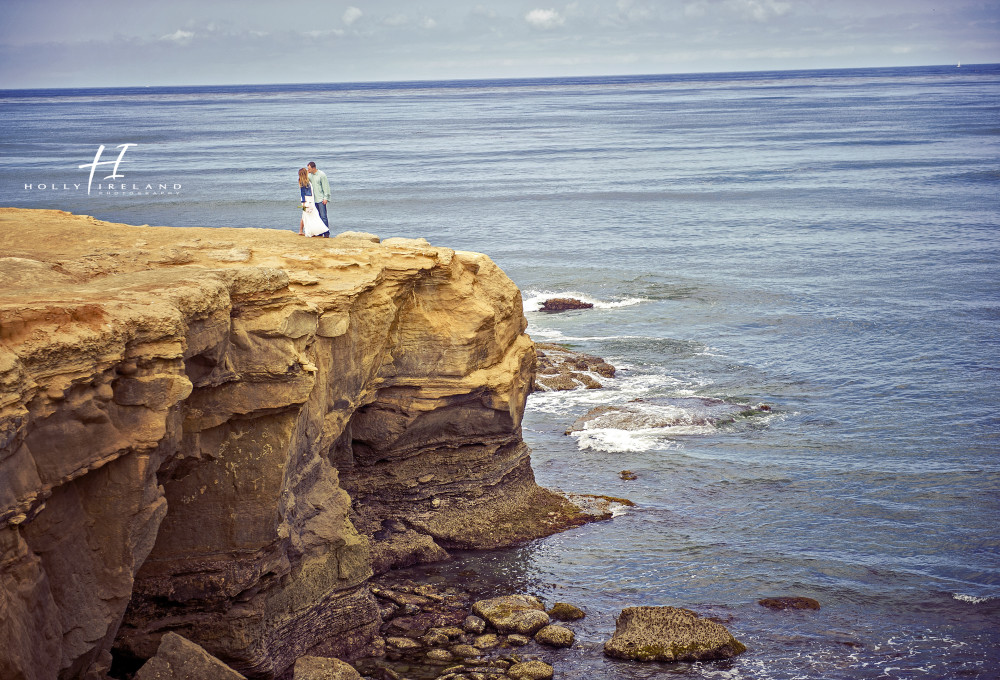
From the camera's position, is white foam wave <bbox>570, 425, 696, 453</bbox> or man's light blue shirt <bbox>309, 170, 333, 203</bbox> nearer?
man's light blue shirt <bbox>309, 170, 333, 203</bbox>

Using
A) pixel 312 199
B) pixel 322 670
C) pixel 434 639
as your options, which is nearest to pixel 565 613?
pixel 434 639

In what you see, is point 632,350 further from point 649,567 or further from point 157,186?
point 157,186

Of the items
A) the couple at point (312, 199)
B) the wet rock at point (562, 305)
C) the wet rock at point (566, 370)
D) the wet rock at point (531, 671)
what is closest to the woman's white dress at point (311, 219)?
the couple at point (312, 199)

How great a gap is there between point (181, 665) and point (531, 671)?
17.5 feet

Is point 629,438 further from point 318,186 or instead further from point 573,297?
point 573,297

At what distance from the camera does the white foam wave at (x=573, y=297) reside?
40.8 m

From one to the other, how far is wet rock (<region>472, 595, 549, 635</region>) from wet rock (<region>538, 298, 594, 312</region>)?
77.8 feet

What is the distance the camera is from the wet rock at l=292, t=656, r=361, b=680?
1338 centimetres

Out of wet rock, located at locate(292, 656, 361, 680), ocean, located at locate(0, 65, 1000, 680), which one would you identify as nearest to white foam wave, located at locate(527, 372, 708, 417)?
ocean, located at locate(0, 65, 1000, 680)

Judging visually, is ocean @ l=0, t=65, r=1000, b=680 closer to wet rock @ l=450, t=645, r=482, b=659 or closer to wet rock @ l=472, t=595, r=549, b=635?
wet rock @ l=472, t=595, r=549, b=635

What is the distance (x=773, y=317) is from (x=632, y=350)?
748 cm

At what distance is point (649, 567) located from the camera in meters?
19.1

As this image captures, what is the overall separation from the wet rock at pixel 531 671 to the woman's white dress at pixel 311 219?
495 inches

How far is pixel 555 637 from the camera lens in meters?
15.9
